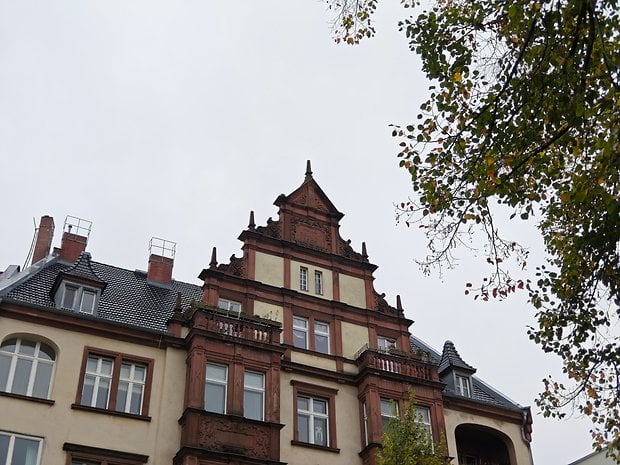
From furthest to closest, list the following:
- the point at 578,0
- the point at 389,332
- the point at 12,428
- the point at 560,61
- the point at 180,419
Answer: the point at 389,332, the point at 180,419, the point at 12,428, the point at 560,61, the point at 578,0

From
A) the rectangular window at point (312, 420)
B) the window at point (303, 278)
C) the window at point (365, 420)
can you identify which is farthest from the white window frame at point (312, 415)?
the window at point (303, 278)

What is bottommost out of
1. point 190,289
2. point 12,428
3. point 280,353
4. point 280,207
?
point 12,428

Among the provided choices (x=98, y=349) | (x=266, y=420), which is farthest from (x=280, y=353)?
(x=98, y=349)

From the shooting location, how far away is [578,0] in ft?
33.0

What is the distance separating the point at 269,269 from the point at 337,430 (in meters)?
6.23

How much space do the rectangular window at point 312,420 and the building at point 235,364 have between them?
0.15ft

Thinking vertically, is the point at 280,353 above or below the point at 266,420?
above

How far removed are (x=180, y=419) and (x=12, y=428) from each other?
4655 millimetres

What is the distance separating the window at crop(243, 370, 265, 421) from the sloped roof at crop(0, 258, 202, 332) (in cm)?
323

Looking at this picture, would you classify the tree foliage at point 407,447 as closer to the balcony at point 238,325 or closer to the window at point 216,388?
the window at point 216,388

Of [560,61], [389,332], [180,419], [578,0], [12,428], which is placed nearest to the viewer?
[578,0]

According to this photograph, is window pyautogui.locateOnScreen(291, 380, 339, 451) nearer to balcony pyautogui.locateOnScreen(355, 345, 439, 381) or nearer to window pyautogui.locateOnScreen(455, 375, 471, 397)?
balcony pyautogui.locateOnScreen(355, 345, 439, 381)

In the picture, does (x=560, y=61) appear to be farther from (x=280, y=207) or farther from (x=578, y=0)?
(x=280, y=207)


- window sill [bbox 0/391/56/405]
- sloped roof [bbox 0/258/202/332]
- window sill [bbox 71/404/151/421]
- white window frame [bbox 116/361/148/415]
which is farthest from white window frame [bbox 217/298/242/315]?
window sill [bbox 0/391/56/405]
